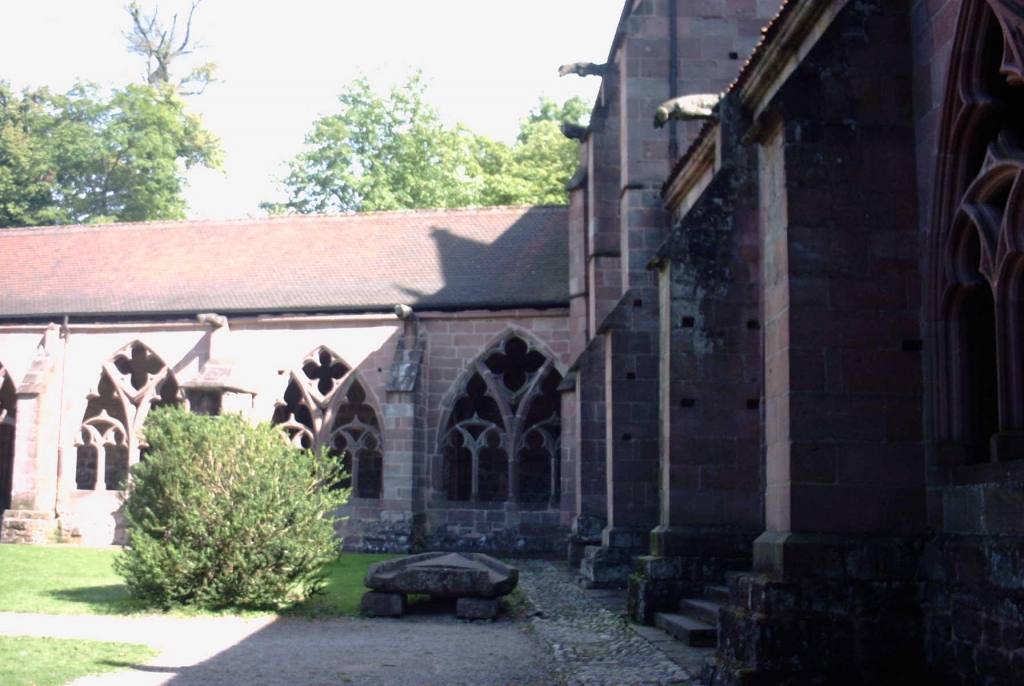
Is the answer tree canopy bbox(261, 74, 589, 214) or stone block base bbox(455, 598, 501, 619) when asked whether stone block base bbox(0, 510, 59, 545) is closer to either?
stone block base bbox(455, 598, 501, 619)

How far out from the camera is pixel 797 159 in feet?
25.2

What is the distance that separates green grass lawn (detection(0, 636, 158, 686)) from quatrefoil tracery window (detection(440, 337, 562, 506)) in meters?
12.6

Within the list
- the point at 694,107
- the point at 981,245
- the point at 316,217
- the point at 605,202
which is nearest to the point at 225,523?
the point at 694,107

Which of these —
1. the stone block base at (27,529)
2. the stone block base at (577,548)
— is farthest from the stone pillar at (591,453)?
the stone block base at (27,529)

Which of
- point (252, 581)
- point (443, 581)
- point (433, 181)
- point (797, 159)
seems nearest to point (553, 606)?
point (443, 581)

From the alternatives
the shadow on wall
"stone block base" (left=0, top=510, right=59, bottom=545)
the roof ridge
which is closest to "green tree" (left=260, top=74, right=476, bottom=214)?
the roof ridge

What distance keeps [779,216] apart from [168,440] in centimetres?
771

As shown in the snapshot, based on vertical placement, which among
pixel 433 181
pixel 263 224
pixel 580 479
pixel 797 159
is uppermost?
pixel 433 181

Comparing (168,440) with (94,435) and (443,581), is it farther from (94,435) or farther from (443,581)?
(94,435)

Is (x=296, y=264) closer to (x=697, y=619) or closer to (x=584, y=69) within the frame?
(x=584, y=69)

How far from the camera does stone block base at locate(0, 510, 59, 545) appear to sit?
22.5m

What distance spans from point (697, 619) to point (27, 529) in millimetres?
16361

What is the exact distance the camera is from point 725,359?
1098 cm

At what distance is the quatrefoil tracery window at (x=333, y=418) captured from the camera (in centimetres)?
2255
